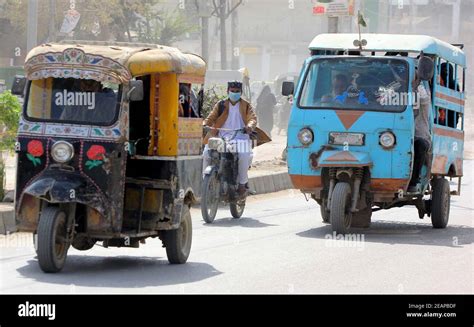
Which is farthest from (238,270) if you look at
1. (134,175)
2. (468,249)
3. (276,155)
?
(276,155)

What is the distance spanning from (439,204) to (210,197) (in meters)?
3.11

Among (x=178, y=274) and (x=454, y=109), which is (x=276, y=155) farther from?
(x=178, y=274)

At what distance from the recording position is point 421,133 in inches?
586

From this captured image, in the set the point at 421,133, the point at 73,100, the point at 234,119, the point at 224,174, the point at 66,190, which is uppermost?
the point at 73,100

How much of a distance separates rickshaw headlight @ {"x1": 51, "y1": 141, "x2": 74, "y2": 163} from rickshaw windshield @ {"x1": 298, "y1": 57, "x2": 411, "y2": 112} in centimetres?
516

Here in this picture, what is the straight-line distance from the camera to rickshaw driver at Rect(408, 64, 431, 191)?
14.8 meters

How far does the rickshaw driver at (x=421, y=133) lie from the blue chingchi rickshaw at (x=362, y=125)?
0.03 metres

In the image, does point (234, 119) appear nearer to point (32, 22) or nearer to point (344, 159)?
point (344, 159)

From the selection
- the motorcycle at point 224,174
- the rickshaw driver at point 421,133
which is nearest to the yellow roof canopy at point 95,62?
the rickshaw driver at point 421,133

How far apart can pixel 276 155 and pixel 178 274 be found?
20982mm

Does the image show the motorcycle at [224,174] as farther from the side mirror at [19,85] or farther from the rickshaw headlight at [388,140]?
the side mirror at [19,85]

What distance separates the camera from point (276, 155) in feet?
103
